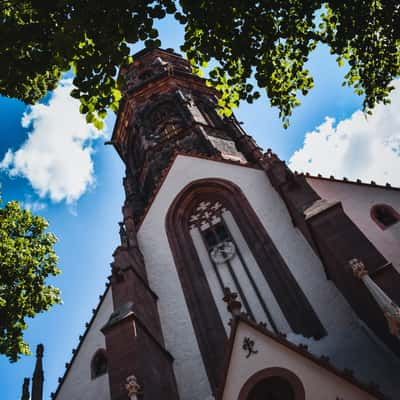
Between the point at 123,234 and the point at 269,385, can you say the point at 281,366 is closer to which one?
the point at 269,385

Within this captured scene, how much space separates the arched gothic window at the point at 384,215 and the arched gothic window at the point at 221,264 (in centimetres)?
328

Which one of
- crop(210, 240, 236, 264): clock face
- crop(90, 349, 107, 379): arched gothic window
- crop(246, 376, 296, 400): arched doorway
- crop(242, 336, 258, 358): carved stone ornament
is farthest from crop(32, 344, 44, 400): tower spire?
crop(246, 376, 296, 400): arched doorway

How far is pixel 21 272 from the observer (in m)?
12.0

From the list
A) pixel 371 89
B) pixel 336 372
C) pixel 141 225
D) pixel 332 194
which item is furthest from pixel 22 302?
pixel 371 89

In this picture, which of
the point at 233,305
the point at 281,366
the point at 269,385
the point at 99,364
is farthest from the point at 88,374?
the point at 281,366

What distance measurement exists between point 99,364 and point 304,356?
715 centimetres

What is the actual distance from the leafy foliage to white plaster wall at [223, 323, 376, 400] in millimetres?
7517

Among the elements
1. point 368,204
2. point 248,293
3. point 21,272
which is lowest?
point 248,293

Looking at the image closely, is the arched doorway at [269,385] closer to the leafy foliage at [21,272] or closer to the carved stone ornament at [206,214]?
the carved stone ornament at [206,214]

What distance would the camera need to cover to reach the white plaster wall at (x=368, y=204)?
33.3 feet

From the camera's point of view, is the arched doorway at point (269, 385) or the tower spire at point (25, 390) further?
the tower spire at point (25, 390)

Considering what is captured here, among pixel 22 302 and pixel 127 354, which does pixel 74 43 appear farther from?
pixel 22 302

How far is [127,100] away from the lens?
81.8ft

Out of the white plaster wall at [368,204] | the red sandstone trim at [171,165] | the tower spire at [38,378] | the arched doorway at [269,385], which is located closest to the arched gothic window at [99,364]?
the tower spire at [38,378]
